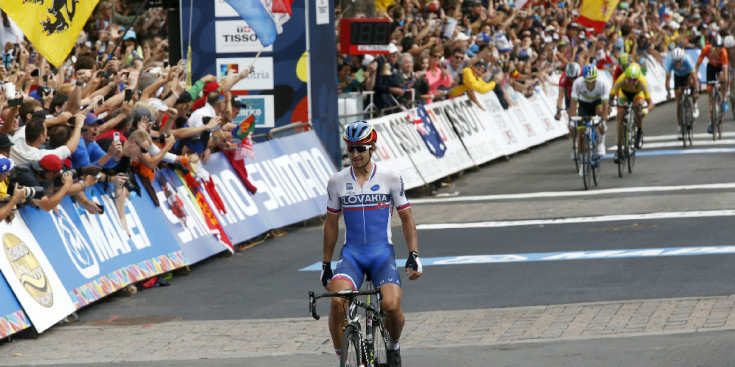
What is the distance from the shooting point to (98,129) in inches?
540

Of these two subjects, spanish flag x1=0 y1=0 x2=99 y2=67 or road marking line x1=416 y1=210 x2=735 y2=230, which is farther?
road marking line x1=416 y1=210 x2=735 y2=230

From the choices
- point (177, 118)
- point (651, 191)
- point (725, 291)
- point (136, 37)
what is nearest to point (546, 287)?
point (725, 291)

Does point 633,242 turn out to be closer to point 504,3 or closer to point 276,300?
point 276,300

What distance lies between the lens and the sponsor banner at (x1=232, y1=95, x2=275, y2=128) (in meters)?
19.9

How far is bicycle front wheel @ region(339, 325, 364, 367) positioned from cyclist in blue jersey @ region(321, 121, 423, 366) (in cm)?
65

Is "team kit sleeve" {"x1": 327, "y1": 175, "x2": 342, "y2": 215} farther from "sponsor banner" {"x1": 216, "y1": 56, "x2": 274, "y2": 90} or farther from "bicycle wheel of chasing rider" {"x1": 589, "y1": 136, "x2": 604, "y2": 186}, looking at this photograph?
"bicycle wheel of chasing rider" {"x1": 589, "y1": 136, "x2": 604, "y2": 186}

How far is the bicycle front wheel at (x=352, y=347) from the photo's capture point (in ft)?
25.3

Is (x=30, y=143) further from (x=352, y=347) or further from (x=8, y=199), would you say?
(x=352, y=347)

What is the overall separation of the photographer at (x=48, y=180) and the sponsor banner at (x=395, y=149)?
863cm

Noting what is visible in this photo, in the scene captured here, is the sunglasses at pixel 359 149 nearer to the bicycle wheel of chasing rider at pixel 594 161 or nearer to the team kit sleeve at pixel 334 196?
the team kit sleeve at pixel 334 196

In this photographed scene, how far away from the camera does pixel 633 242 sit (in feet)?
49.3

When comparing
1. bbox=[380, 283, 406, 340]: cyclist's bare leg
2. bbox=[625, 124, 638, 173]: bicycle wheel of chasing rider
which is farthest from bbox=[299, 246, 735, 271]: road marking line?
bbox=[625, 124, 638, 173]: bicycle wheel of chasing rider

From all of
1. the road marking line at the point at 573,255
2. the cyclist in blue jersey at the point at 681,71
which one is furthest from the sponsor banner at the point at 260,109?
the cyclist in blue jersey at the point at 681,71

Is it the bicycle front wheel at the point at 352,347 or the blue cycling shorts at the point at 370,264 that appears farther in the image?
the blue cycling shorts at the point at 370,264
